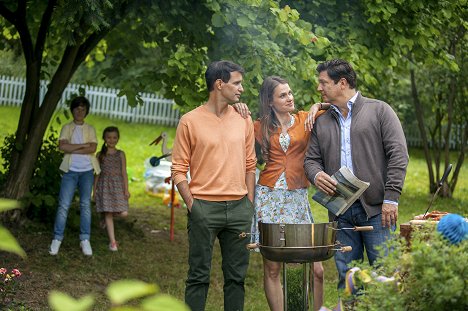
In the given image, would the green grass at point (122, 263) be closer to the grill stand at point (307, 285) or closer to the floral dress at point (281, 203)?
the floral dress at point (281, 203)

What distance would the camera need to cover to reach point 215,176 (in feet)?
19.5

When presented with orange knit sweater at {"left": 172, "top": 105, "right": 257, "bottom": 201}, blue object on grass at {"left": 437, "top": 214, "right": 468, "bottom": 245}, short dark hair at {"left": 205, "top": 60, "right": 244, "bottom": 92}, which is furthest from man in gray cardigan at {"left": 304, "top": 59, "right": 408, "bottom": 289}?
blue object on grass at {"left": 437, "top": 214, "right": 468, "bottom": 245}

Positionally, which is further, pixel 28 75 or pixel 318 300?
pixel 28 75

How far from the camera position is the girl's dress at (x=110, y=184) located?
1023 centimetres

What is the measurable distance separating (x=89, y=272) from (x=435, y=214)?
4.64m

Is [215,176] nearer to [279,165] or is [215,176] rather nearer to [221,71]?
[279,165]

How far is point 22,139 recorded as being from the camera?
33.3 ft

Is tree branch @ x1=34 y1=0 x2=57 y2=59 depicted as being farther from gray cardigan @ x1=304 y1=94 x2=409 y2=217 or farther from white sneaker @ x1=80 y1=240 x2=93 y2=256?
gray cardigan @ x1=304 y1=94 x2=409 y2=217

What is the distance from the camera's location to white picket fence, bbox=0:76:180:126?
→ 2808cm

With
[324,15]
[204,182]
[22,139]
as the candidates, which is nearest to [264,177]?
[204,182]

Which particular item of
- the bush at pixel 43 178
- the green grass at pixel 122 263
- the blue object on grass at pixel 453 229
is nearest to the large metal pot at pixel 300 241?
the blue object on grass at pixel 453 229

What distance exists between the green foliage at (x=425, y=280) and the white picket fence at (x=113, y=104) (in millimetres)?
24652

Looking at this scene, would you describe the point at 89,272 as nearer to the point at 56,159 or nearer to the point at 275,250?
the point at 56,159

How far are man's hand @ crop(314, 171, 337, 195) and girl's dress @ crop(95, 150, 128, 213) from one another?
4916mm
